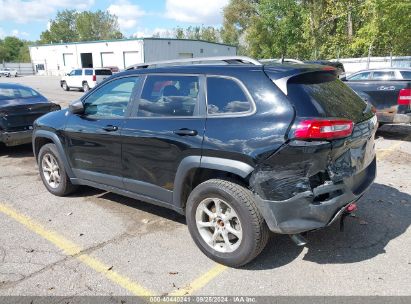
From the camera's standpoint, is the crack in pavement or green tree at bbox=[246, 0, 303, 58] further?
green tree at bbox=[246, 0, 303, 58]

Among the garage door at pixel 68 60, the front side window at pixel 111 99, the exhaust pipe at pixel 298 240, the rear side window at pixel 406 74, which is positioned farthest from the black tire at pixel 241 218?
the garage door at pixel 68 60

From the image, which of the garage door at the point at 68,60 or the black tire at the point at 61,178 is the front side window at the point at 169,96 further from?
the garage door at the point at 68,60

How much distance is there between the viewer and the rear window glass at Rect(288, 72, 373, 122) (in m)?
3.23

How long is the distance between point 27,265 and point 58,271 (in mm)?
356

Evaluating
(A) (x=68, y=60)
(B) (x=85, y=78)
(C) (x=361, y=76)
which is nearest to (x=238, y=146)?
(C) (x=361, y=76)

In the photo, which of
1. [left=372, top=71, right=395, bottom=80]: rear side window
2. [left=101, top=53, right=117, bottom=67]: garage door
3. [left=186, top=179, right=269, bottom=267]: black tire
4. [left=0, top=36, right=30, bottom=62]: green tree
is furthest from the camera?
[left=0, top=36, right=30, bottom=62]: green tree

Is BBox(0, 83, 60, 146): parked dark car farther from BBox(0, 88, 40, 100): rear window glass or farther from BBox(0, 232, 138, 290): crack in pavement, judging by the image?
BBox(0, 232, 138, 290): crack in pavement

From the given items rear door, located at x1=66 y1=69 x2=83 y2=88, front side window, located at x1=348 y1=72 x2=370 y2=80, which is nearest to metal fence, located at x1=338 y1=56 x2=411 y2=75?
front side window, located at x1=348 y1=72 x2=370 y2=80

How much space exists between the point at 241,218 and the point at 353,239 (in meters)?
1.42

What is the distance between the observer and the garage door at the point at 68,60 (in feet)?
173

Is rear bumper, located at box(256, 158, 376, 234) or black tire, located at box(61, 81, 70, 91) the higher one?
rear bumper, located at box(256, 158, 376, 234)

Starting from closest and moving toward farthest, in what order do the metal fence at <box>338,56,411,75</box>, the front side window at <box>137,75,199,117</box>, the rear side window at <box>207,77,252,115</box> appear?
1. the rear side window at <box>207,77,252,115</box>
2. the front side window at <box>137,75,199,117</box>
3. the metal fence at <box>338,56,411,75</box>

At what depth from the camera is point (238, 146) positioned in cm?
333

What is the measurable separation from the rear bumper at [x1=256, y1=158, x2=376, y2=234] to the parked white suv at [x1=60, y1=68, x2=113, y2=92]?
87.2ft
